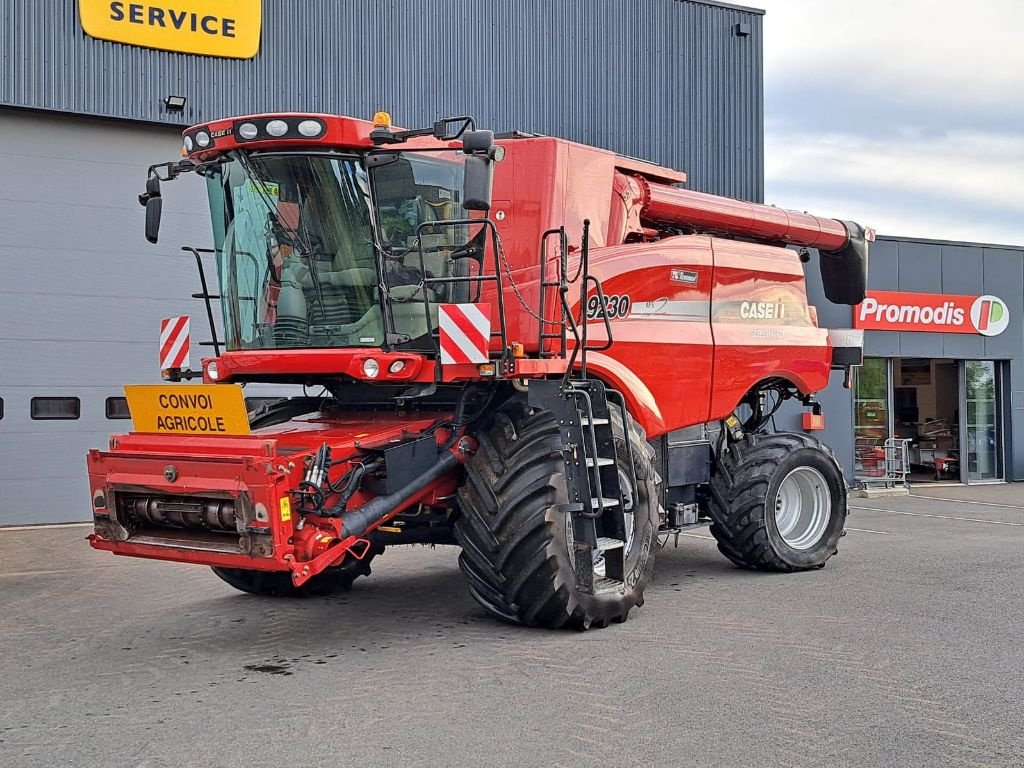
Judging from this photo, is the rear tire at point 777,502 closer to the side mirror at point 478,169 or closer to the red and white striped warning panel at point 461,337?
the red and white striped warning panel at point 461,337

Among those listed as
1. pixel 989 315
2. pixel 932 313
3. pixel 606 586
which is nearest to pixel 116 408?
pixel 606 586

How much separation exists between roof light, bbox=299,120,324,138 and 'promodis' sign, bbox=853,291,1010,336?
13644mm

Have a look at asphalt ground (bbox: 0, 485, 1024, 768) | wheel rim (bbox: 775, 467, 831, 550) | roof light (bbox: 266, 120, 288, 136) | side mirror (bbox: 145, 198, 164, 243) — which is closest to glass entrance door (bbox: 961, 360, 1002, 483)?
wheel rim (bbox: 775, 467, 831, 550)

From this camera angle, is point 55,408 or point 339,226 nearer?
point 339,226

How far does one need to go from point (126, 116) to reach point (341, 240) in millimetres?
8070

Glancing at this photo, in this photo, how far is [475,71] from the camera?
1578cm

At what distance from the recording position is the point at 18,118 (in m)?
13.4

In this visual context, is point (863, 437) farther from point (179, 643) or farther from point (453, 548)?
point (179, 643)

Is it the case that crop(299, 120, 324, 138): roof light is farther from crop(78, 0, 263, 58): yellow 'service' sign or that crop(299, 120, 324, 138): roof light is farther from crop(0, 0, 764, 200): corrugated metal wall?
crop(78, 0, 263, 58): yellow 'service' sign

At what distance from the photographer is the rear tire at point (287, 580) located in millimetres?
8133

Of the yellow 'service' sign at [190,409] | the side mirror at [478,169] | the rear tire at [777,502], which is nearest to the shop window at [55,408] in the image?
the yellow 'service' sign at [190,409]

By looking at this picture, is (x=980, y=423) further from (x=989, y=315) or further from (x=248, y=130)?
(x=248, y=130)

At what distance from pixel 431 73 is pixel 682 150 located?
173 inches

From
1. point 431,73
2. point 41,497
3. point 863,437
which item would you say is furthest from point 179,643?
point 863,437
